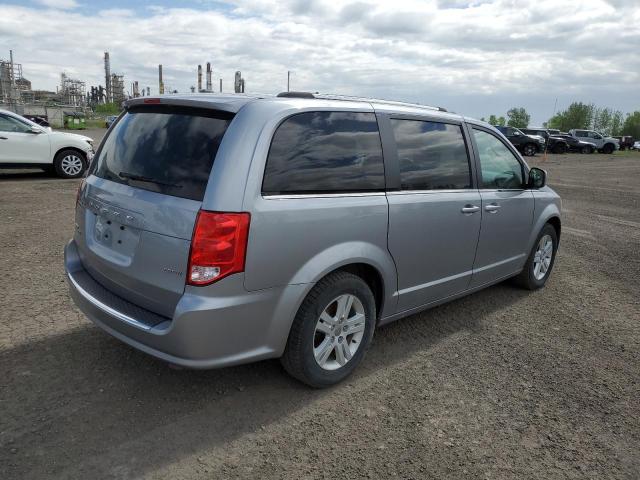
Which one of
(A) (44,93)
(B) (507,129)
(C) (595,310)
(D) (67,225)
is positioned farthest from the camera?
(A) (44,93)

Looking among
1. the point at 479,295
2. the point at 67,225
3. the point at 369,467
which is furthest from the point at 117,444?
the point at 67,225

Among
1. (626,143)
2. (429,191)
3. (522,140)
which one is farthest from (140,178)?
(626,143)

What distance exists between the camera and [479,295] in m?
5.25

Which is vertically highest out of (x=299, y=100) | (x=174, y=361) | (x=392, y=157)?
(x=299, y=100)

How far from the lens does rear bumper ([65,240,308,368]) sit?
8.61 feet

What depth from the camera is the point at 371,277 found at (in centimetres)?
349

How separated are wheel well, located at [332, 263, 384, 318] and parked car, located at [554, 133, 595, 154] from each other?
3988cm

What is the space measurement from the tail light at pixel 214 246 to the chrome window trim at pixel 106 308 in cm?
43

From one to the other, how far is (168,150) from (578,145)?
41724 millimetres

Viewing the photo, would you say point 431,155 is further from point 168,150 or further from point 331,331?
point 168,150

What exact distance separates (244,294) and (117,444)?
0.99 metres

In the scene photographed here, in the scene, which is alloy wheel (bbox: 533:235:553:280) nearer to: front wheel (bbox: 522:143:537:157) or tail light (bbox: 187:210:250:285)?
tail light (bbox: 187:210:250:285)

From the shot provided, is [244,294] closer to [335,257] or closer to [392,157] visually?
[335,257]

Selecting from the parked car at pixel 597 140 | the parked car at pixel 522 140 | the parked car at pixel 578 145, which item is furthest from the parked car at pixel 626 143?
the parked car at pixel 522 140
